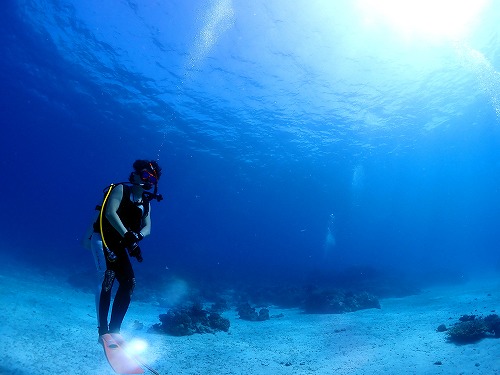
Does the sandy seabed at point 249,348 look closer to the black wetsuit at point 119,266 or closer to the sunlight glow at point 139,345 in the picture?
the sunlight glow at point 139,345

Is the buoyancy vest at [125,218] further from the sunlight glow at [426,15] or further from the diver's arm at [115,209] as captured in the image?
the sunlight glow at [426,15]

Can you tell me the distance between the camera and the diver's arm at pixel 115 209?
12.4ft

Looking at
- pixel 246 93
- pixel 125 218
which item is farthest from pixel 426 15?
pixel 125 218

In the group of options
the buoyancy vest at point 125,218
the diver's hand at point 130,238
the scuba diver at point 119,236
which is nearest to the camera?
the diver's hand at point 130,238

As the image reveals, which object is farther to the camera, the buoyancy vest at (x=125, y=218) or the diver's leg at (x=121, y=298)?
the diver's leg at (x=121, y=298)

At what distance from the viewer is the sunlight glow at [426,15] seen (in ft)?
50.5

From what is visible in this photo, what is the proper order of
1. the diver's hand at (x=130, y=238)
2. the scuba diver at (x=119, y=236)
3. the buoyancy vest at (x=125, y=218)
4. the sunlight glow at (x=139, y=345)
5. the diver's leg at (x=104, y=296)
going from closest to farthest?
1. the diver's hand at (x=130, y=238)
2. the scuba diver at (x=119, y=236)
3. the buoyancy vest at (x=125, y=218)
4. the diver's leg at (x=104, y=296)
5. the sunlight glow at (x=139, y=345)

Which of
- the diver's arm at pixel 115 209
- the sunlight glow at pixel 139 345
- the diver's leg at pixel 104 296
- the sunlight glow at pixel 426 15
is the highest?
the sunlight glow at pixel 426 15

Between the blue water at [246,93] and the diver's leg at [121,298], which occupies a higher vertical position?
the blue water at [246,93]

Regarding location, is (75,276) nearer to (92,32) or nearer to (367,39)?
(92,32)

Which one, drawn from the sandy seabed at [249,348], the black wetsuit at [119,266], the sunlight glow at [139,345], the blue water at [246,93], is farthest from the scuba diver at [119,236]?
the blue water at [246,93]

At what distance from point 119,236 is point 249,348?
6.82 meters

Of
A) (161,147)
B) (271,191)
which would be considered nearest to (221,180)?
(271,191)

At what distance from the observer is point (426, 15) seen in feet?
52.9
